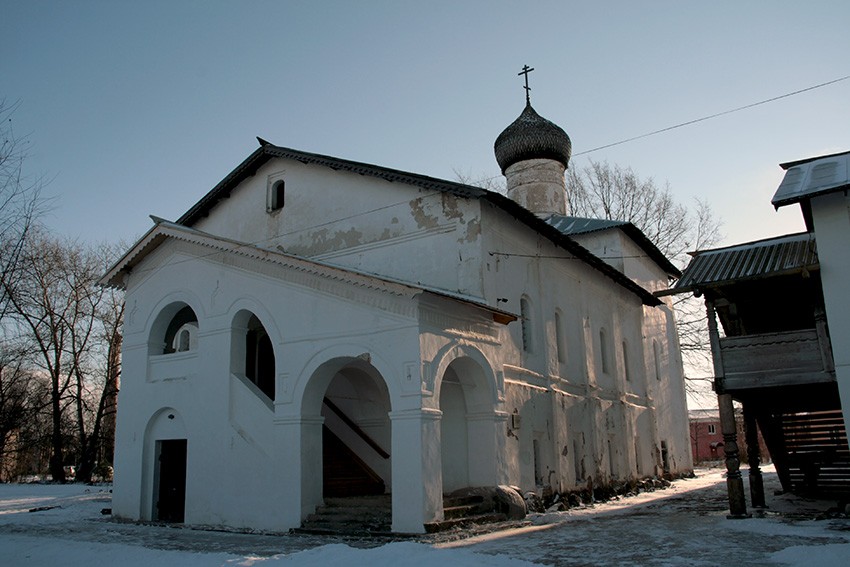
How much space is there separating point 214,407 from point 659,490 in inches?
513

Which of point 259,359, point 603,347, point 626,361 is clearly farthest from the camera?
point 626,361

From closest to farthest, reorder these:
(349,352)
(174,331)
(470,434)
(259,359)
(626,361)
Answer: (349,352) → (470,434) → (259,359) → (174,331) → (626,361)

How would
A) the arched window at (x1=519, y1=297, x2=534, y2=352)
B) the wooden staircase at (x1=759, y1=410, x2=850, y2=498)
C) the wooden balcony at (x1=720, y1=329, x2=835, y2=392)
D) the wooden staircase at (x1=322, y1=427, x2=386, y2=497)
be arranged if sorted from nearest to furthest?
the wooden balcony at (x1=720, y1=329, x2=835, y2=392) → the wooden staircase at (x1=322, y1=427, x2=386, y2=497) → the wooden staircase at (x1=759, y1=410, x2=850, y2=498) → the arched window at (x1=519, y1=297, x2=534, y2=352)

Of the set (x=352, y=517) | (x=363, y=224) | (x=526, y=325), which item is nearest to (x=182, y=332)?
(x=363, y=224)

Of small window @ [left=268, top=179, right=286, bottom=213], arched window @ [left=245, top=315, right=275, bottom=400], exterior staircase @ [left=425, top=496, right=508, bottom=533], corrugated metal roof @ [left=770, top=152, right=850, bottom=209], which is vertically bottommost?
exterior staircase @ [left=425, top=496, right=508, bottom=533]

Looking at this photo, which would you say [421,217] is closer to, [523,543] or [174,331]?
[174,331]

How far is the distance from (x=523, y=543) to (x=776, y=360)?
5.13m

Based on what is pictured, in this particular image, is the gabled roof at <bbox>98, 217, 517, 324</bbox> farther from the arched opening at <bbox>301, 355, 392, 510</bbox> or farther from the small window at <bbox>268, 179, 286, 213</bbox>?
the small window at <bbox>268, 179, 286, 213</bbox>

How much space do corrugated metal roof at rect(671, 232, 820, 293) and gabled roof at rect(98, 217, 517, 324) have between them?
316 centimetres

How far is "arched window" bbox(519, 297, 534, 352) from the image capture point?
15.2 m

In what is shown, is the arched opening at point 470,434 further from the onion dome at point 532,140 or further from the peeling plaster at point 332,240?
the onion dome at point 532,140

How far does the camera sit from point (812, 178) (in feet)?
38.8

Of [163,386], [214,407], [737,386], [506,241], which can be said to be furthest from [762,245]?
[163,386]

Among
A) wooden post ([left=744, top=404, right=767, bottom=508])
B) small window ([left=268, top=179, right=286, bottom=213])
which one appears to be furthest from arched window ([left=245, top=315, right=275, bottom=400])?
wooden post ([left=744, top=404, right=767, bottom=508])
